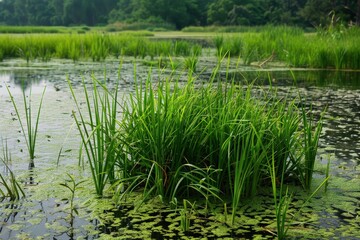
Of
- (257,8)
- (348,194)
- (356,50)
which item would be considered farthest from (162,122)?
(257,8)

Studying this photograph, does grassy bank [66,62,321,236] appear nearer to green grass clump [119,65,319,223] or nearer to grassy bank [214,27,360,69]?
green grass clump [119,65,319,223]

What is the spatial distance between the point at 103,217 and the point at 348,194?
5.15ft

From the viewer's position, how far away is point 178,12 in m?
48.6

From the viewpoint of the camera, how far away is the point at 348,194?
10.7ft

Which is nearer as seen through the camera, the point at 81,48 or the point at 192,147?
the point at 192,147

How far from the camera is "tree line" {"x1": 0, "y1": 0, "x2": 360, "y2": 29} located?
35906 mm

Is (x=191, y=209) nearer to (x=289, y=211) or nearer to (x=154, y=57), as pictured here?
(x=289, y=211)

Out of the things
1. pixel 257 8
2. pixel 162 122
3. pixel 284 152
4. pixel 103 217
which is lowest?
pixel 103 217

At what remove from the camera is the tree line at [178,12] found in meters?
35.9

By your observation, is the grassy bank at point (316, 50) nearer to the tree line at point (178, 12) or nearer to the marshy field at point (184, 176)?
the marshy field at point (184, 176)

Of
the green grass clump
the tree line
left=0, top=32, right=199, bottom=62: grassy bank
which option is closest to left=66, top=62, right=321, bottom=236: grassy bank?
the green grass clump

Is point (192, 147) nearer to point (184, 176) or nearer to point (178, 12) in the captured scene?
point (184, 176)

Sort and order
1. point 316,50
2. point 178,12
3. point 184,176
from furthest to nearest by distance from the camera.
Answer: point 178,12, point 316,50, point 184,176

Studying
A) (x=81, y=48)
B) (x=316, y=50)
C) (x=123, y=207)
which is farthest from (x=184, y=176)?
(x=81, y=48)
